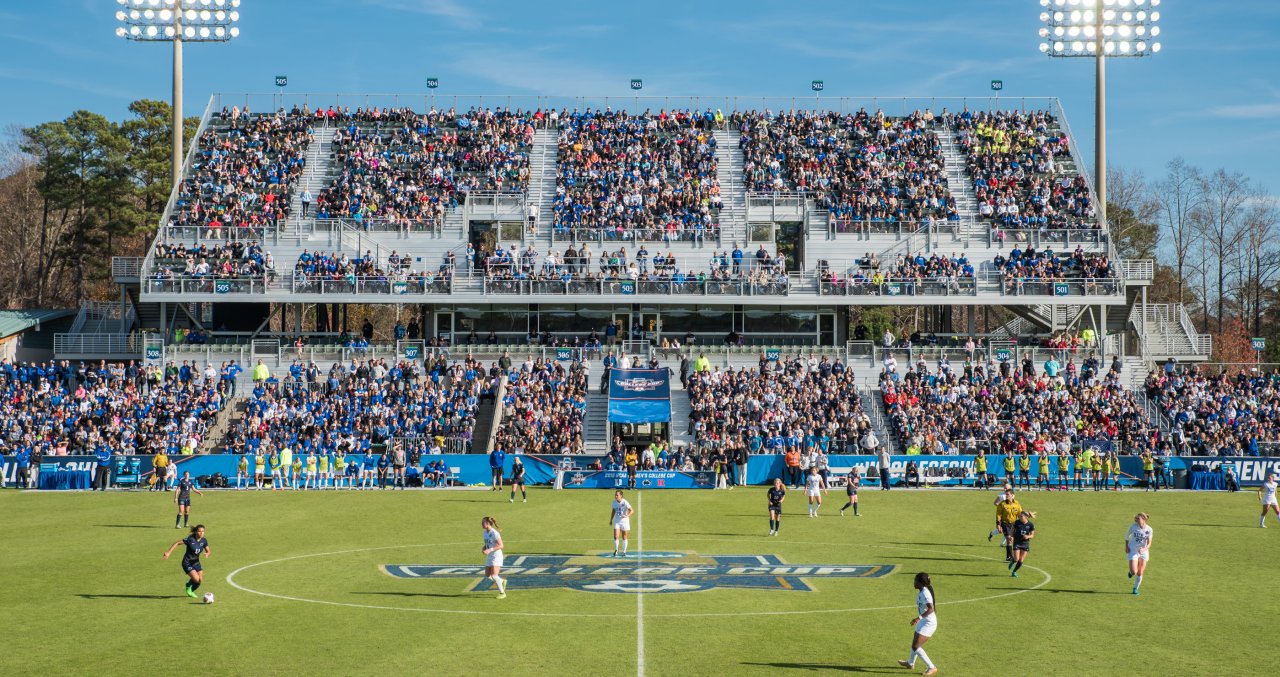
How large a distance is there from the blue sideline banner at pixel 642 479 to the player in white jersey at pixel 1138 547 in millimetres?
25051

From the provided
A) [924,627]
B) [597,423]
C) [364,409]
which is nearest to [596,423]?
[597,423]

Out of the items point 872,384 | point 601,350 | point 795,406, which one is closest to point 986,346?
point 872,384

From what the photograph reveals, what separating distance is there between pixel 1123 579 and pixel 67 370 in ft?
155

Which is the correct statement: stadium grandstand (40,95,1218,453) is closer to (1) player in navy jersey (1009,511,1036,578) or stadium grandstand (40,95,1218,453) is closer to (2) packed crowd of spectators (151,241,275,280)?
(2) packed crowd of spectators (151,241,275,280)

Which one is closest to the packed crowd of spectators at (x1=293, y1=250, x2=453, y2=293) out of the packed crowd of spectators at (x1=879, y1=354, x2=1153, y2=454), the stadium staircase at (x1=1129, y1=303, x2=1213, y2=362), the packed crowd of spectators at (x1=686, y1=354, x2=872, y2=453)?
the packed crowd of spectators at (x1=686, y1=354, x2=872, y2=453)

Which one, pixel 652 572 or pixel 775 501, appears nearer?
pixel 652 572

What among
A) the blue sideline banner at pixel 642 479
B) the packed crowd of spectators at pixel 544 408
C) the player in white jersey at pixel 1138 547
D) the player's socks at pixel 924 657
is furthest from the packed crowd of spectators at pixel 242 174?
the player's socks at pixel 924 657

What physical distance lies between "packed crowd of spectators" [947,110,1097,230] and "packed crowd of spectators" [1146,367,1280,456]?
1114cm

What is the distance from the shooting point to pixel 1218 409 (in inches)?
2093

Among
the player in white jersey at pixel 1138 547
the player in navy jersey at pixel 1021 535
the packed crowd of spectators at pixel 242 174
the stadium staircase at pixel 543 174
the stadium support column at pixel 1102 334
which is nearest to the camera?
the player in white jersey at pixel 1138 547

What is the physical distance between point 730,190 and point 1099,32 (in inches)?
858

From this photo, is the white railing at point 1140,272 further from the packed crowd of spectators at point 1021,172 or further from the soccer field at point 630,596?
the soccer field at point 630,596

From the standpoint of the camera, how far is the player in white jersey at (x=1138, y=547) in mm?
23062

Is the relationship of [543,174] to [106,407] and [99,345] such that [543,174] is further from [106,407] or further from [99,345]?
[106,407]
